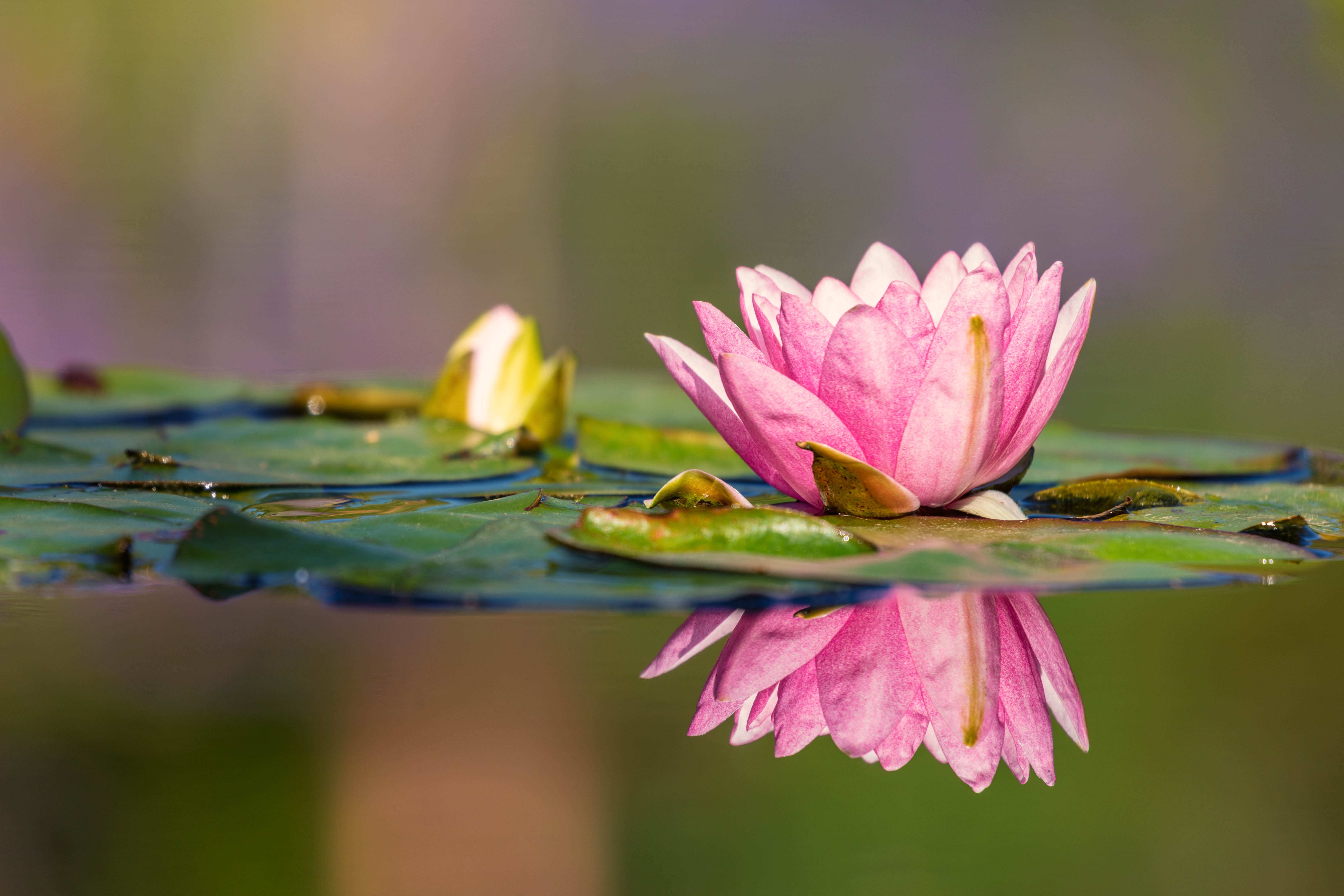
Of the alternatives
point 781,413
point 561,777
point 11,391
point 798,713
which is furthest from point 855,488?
point 11,391

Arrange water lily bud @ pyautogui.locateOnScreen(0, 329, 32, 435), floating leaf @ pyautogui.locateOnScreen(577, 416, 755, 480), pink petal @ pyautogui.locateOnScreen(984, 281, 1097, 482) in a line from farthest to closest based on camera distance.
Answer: water lily bud @ pyautogui.locateOnScreen(0, 329, 32, 435) < floating leaf @ pyautogui.locateOnScreen(577, 416, 755, 480) < pink petal @ pyautogui.locateOnScreen(984, 281, 1097, 482)

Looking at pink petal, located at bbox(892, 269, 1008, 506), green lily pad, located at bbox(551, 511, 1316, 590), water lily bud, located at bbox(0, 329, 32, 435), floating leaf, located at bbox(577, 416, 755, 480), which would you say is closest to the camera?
green lily pad, located at bbox(551, 511, 1316, 590)

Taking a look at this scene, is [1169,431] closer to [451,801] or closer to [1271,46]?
[451,801]

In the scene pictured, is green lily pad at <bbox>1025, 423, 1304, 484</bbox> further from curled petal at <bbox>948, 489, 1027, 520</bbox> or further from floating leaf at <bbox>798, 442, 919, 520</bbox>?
floating leaf at <bbox>798, 442, 919, 520</bbox>

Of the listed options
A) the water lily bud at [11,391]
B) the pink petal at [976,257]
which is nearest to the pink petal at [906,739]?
the pink petal at [976,257]

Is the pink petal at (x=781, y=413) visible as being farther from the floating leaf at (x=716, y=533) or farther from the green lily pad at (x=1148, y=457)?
the green lily pad at (x=1148, y=457)

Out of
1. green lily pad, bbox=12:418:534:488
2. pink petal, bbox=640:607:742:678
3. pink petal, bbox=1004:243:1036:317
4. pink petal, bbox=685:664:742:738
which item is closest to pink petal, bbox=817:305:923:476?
pink petal, bbox=1004:243:1036:317

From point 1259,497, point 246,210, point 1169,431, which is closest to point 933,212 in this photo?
point 246,210
